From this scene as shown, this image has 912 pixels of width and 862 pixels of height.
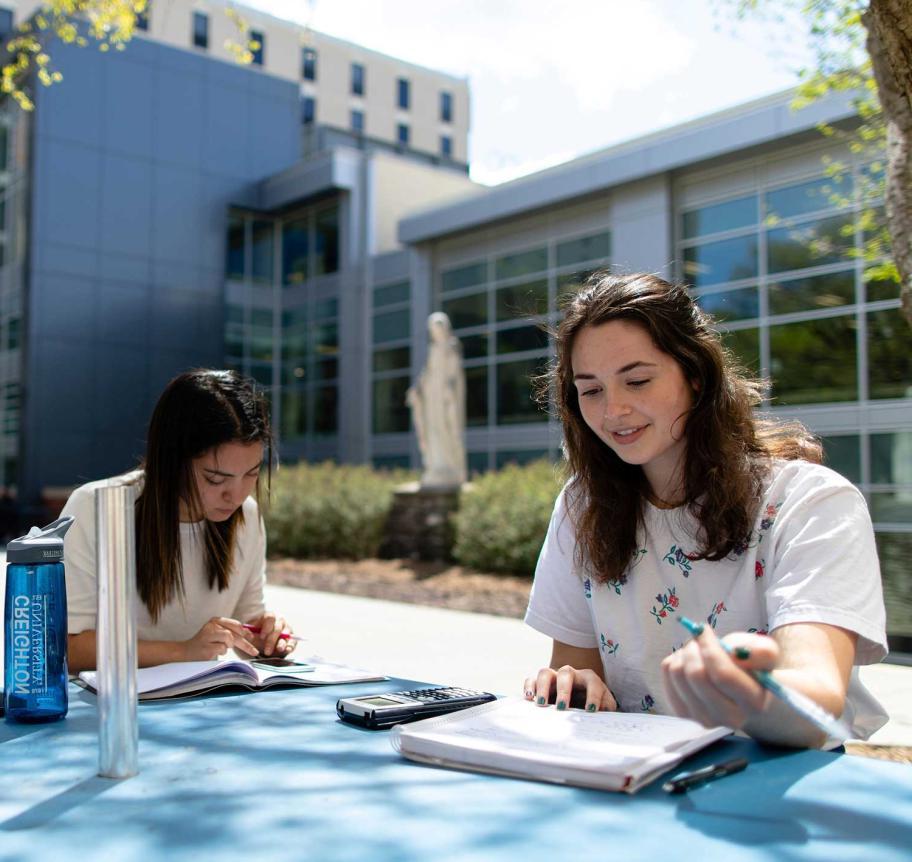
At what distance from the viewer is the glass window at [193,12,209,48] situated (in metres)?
39.7

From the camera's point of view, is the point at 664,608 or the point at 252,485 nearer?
the point at 664,608

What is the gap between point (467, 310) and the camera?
22.4m

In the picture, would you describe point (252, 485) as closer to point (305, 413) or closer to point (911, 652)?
point (911, 652)

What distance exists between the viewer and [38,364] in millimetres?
23172

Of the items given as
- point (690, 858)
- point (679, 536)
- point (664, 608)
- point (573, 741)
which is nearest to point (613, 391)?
point (679, 536)

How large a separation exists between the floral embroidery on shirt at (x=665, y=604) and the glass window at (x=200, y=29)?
137 ft

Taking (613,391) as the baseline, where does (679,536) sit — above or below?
below

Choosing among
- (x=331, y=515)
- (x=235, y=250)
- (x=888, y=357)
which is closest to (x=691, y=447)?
(x=331, y=515)

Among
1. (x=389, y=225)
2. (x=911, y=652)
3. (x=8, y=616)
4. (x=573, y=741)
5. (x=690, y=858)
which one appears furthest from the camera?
(x=389, y=225)

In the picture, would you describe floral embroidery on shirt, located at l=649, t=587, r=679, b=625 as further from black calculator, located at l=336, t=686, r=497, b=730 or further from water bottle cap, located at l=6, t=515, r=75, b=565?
water bottle cap, located at l=6, t=515, r=75, b=565

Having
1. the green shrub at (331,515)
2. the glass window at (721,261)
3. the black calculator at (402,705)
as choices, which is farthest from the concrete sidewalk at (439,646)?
the glass window at (721,261)

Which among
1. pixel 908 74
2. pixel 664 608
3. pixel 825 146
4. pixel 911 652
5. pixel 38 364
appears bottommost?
pixel 911 652

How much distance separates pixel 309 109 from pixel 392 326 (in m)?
21.9

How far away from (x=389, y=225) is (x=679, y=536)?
2345 cm
